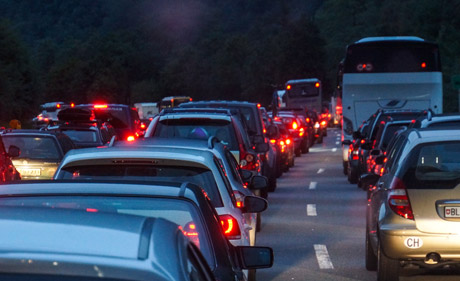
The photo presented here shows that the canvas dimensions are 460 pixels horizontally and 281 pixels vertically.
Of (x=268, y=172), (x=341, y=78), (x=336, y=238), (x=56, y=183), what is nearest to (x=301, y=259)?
(x=336, y=238)

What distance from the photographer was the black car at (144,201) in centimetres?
542

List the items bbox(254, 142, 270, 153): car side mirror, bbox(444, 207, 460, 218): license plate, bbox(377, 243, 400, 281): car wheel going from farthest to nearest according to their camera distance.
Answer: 1. bbox(254, 142, 270, 153): car side mirror
2. bbox(377, 243, 400, 281): car wheel
3. bbox(444, 207, 460, 218): license plate

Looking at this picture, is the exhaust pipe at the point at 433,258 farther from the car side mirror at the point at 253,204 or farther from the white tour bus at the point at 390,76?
the white tour bus at the point at 390,76

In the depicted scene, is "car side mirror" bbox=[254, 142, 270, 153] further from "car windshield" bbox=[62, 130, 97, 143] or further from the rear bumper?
"car windshield" bbox=[62, 130, 97, 143]

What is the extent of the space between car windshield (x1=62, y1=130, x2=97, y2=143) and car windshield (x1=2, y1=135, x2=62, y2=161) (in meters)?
4.36

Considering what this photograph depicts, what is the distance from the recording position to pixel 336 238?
16.1 meters

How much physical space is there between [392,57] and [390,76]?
0.55 m

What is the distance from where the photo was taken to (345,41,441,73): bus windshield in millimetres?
34406

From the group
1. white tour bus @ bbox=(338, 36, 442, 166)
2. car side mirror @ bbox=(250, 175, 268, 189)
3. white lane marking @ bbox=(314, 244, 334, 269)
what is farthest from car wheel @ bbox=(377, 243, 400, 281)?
white tour bus @ bbox=(338, 36, 442, 166)

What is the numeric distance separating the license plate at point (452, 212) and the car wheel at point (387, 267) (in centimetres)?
70

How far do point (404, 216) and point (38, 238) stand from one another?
24.7ft

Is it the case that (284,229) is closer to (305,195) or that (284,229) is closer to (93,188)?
(305,195)

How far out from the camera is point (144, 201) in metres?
5.50

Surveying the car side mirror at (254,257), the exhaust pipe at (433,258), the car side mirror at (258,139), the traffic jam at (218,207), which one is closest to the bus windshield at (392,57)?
the traffic jam at (218,207)
